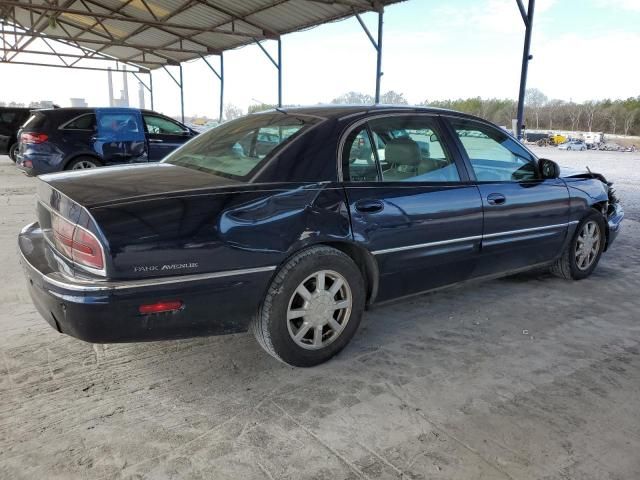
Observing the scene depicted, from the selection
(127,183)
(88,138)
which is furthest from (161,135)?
(127,183)

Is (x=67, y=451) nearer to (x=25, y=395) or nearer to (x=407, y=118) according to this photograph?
(x=25, y=395)

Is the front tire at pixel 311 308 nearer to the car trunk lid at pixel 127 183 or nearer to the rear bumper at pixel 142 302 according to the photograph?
the rear bumper at pixel 142 302

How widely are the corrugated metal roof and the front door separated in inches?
327

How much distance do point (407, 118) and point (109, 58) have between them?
80.2 ft

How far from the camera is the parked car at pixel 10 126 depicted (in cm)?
1345

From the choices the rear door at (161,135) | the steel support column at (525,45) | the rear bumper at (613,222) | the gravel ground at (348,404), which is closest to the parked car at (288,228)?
the gravel ground at (348,404)

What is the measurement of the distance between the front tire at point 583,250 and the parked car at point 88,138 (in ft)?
25.6

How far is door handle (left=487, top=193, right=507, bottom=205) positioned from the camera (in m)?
3.64

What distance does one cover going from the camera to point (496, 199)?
368 cm

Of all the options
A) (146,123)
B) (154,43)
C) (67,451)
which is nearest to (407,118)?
(67,451)

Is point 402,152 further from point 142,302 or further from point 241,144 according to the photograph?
point 142,302

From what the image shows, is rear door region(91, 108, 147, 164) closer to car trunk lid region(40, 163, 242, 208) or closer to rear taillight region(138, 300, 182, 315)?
car trunk lid region(40, 163, 242, 208)

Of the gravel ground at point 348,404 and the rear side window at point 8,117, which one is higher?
the rear side window at point 8,117

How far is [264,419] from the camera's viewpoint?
2.41 m
